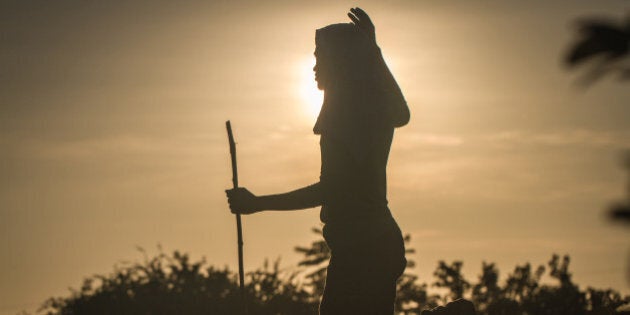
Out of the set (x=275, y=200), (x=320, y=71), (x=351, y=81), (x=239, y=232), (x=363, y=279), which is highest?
(x=320, y=71)

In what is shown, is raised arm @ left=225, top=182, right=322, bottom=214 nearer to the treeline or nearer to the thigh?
the thigh

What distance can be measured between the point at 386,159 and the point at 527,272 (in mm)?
28467

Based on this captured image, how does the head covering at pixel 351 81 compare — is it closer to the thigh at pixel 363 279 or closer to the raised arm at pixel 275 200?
the raised arm at pixel 275 200

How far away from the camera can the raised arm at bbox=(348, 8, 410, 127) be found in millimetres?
7973

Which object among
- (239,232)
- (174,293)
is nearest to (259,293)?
(174,293)

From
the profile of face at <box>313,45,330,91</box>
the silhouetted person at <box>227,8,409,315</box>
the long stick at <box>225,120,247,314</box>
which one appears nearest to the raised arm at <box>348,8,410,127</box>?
the silhouetted person at <box>227,8,409,315</box>

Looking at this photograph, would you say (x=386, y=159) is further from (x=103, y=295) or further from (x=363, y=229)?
(x=103, y=295)

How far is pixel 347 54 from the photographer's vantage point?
789cm

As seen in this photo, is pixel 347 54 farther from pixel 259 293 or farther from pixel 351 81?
pixel 259 293

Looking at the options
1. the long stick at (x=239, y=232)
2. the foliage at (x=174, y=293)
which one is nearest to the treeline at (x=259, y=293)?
the foliage at (x=174, y=293)

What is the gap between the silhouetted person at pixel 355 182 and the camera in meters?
7.84

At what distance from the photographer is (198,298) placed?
109 feet

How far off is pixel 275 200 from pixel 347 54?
105 cm

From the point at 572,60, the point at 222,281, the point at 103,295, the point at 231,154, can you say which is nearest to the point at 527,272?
the point at 222,281
